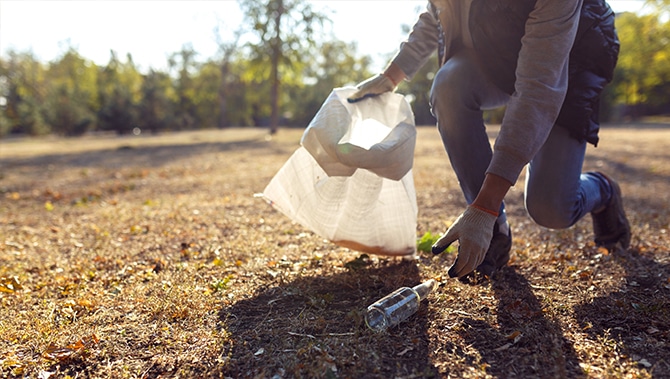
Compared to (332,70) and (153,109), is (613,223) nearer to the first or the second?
(153,109)

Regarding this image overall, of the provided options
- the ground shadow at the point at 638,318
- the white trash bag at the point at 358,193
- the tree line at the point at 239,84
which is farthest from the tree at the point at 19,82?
the ground shadow at the point at 638,318

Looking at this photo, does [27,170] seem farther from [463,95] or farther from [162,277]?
[463,95]

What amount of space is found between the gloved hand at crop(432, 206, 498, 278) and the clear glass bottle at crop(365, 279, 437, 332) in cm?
24

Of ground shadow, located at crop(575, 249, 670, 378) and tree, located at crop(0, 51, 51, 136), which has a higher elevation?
tree, located at crop(0, 51, 51, 136)

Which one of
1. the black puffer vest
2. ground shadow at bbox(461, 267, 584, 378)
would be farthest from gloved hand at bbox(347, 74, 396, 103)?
ground shadow at bbox(461, 267, 584, 378)

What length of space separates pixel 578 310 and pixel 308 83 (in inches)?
1389

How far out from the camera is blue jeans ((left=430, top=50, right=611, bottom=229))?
2.15 metres

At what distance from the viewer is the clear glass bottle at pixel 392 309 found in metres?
1.71

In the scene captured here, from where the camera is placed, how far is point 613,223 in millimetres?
2568

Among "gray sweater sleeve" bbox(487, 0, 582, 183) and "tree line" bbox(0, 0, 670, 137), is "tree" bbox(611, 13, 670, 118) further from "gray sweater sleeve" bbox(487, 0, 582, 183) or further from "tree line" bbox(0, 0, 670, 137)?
"gray sweater sleeve" bbox(487, 0, 582, 183)

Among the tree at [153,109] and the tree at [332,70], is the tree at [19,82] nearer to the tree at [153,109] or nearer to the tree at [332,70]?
the tree at [153,109]

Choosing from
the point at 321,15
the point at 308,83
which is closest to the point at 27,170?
the point at 321,15

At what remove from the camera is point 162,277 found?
2359 millimetres

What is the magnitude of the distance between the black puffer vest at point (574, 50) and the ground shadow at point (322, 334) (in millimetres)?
951
